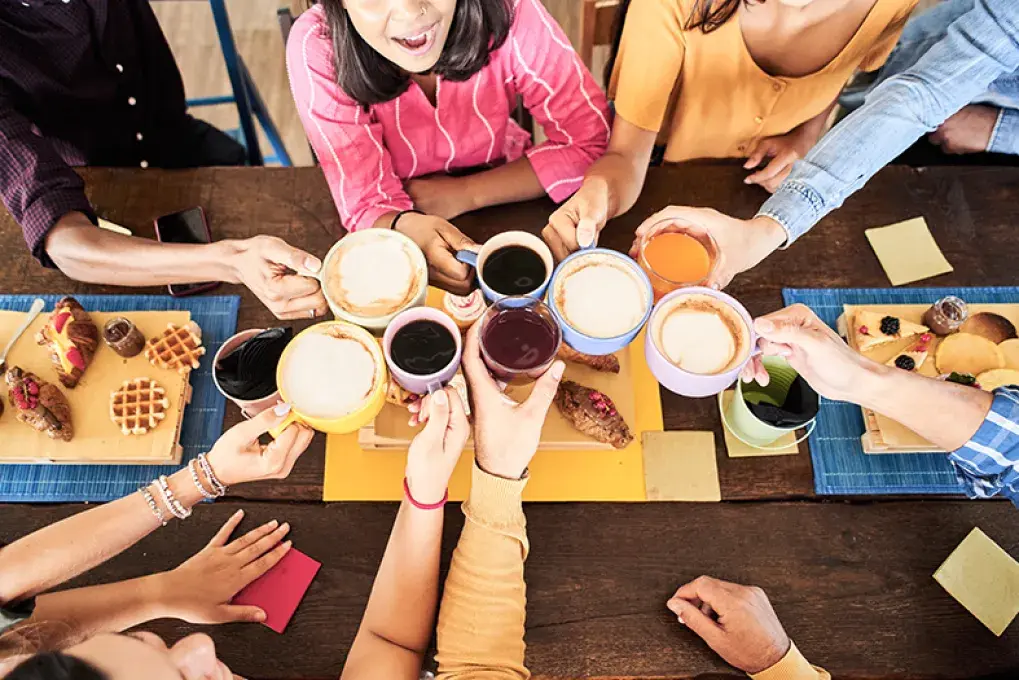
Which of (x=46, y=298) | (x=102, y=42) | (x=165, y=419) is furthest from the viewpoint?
(x=102, y=42)

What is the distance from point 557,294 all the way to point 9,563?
1203 millimetres

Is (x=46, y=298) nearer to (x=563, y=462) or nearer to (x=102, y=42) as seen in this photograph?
(x=102, y=42)

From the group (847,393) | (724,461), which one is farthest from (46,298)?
(847,393)

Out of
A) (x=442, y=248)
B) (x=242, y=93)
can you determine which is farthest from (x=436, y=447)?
(x=242, y=93)

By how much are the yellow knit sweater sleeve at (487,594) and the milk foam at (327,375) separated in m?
0.31

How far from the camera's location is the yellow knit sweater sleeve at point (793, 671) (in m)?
1.29

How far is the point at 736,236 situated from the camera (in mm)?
1604

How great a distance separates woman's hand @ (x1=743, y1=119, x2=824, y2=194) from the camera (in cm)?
179

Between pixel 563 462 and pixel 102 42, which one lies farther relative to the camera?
pixel 102 42

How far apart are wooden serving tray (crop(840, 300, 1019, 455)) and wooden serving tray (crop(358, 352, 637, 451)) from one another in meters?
0.55

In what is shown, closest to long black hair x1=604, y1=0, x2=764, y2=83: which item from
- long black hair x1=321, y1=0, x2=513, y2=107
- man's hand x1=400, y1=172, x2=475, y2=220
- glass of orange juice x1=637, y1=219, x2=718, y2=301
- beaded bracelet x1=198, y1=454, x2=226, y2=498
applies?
long black hair x1=321, y1=0, x2=513, y2=107

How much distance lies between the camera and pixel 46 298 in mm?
1671

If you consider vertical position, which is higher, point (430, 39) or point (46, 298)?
point (430, 39)

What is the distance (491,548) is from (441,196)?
0.96 m
